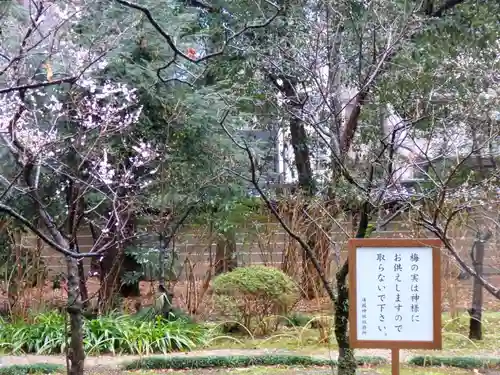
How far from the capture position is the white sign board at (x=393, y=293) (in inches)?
182

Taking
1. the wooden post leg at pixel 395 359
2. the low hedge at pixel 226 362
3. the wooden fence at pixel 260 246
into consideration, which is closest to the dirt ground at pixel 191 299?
the wooden fence at pixel 260 246

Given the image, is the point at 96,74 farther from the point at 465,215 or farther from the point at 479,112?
the point at 465,215

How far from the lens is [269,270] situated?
8.17 metres

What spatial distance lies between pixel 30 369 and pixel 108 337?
42.6 inches

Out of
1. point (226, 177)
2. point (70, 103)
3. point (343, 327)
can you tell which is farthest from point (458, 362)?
point (70, 103)

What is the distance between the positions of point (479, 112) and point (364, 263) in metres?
3.11

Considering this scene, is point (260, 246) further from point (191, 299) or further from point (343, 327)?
point (343, 327)

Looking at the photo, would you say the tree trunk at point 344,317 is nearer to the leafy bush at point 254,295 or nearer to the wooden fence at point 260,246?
the leafy bush at point 254,295

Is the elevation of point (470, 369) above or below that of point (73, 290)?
below

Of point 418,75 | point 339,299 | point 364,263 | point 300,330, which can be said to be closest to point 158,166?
point 300,330

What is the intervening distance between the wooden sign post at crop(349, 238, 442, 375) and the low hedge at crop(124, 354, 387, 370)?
241 centimetres

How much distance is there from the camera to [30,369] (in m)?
6.81

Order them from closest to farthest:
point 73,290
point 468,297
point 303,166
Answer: point 73,290 < point 468,297 < point 303,166

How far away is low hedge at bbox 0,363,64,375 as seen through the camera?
673 centimetres
